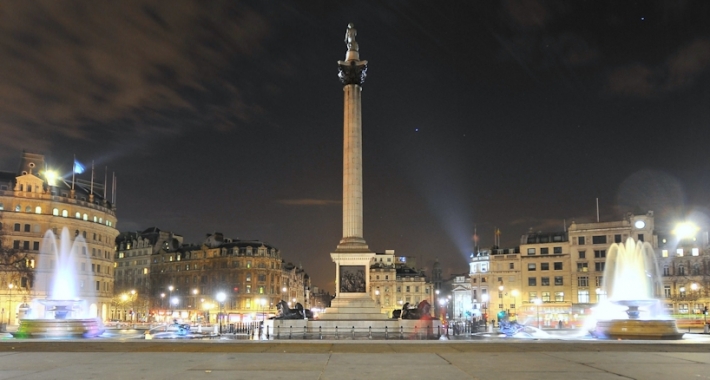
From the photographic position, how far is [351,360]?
20.7 meters

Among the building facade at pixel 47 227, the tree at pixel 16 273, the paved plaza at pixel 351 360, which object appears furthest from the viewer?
the building facade at pixel 47 227

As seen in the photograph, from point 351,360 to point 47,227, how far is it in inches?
3803

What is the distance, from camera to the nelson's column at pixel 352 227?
50.5 m

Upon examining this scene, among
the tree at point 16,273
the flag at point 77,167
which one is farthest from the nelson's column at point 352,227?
the flag at point 77,167

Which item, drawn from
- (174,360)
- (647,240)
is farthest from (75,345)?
(647,240)

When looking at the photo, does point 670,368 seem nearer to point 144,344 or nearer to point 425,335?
point 144,344

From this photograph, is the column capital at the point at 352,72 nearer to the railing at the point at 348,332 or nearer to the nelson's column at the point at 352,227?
the nelson's column at the point at 352,227

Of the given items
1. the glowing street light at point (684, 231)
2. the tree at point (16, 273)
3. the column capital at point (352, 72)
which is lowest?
the tree at point (16, 273)

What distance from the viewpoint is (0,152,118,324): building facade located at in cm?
9731

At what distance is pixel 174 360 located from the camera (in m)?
20.8

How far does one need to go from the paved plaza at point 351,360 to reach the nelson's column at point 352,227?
21451 millimetres

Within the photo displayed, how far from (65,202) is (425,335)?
8188 centimetres

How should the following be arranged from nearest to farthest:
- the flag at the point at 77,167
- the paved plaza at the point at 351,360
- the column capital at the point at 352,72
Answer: the paved plaza at the point at 351,360, the column capital at the point at 352,72, the flag at the point at 77,167

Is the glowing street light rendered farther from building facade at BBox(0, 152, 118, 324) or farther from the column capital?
building facade at BBox(0, 152, 118, 324)
